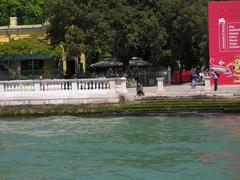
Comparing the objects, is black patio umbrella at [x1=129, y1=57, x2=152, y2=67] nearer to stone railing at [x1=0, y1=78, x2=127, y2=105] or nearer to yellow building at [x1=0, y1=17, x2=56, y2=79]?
yellow building at [x1=0, y1=17, x2=56, y2=79]

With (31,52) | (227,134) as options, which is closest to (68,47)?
(31,52)

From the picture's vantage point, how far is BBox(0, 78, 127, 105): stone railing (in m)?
31.5

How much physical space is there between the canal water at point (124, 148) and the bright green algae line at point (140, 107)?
95 centimetres

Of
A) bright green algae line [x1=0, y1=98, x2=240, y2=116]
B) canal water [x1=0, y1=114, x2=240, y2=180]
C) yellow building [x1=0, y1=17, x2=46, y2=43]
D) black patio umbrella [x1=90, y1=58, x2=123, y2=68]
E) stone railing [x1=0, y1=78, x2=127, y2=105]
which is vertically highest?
yellow building [x1=0, y1=17, x2=46, y2=43]

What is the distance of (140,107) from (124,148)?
1029 cm

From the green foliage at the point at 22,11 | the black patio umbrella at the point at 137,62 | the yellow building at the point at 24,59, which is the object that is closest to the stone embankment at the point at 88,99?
the black patio umbrella at the point at 137,62

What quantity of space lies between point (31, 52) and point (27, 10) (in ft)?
64.8

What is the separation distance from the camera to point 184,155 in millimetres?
18500

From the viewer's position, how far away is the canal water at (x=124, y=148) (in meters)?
16.3

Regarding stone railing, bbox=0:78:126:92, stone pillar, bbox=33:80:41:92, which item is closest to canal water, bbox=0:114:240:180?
stone railing, bbox=0:78:126:92

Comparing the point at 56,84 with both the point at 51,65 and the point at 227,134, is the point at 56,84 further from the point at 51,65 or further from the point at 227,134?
the point at 51,65

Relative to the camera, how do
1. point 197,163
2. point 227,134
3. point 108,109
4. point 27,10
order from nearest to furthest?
point 197,163 → point 227,134 → point 108,109 → point 27,10

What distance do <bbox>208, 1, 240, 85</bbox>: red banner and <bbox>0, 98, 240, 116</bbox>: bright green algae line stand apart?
260 inches

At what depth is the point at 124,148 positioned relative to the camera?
2000cm
